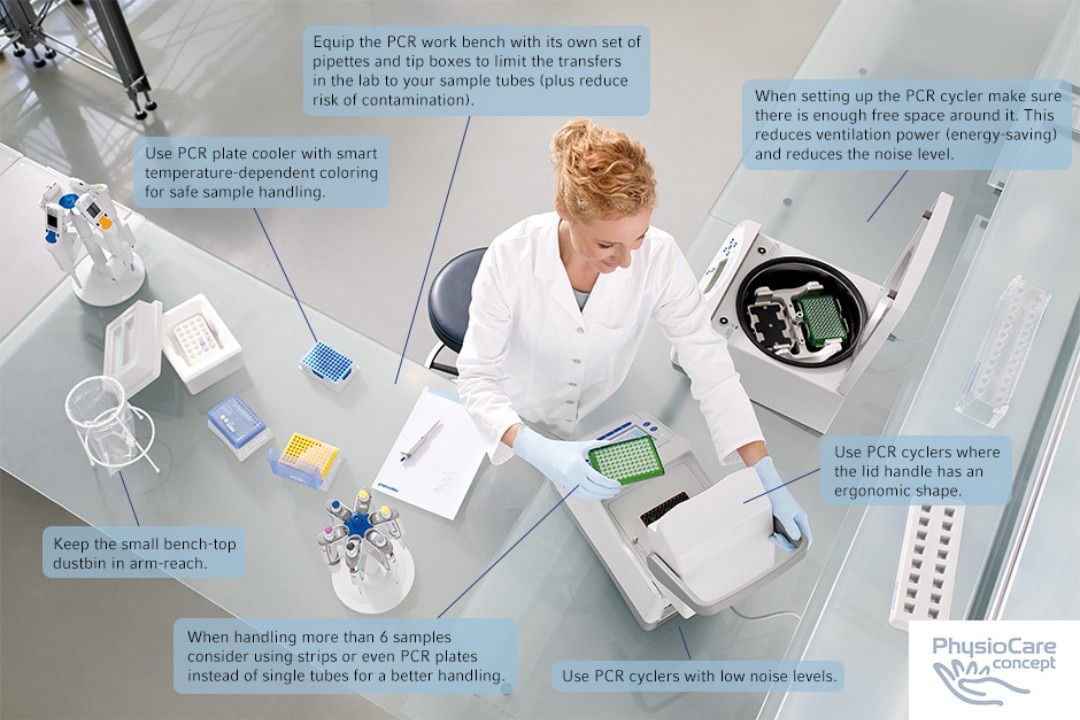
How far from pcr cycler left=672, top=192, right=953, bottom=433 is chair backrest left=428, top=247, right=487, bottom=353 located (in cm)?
54

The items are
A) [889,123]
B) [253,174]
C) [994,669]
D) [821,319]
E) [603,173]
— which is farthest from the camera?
[253,174]

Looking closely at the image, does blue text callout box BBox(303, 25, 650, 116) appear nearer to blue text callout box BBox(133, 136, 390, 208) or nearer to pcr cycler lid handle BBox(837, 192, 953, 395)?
blue text callout box BBox(133, 136, 390, 208)

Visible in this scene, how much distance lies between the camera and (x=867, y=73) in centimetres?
291

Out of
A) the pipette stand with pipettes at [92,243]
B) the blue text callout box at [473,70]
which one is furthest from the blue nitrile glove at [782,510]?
the blue text callout box at [473,70]

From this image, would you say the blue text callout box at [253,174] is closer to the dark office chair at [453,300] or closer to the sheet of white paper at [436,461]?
the dark office chair at [453,300]

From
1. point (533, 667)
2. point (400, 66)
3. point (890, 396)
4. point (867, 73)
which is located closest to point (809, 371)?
point (890, 396)

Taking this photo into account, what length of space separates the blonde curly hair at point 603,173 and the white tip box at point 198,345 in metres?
1.05

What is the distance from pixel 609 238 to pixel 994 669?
95cm

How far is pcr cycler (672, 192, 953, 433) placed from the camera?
83.7 inches

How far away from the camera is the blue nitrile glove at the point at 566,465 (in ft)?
5.98

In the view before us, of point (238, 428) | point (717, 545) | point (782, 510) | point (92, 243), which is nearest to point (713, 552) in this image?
point (717, 545)

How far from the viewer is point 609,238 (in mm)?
1729

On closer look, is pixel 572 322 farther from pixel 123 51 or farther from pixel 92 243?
pixel 123 51

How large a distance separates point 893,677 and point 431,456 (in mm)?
1111
